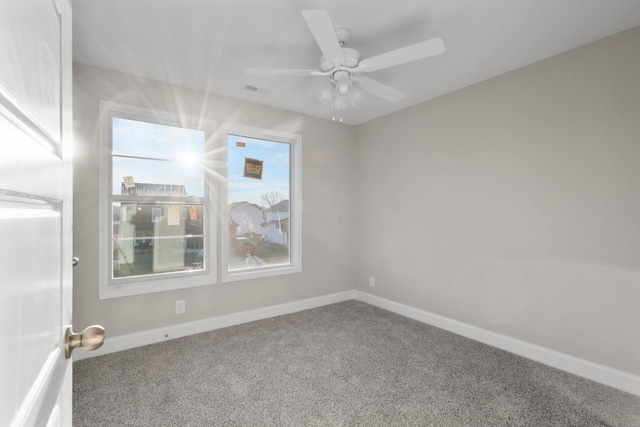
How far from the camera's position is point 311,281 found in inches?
156

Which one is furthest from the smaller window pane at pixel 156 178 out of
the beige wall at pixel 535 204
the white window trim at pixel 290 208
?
the beige wall at pixel 535 204

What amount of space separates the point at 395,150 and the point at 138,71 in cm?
285

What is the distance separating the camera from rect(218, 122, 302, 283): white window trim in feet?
10.9

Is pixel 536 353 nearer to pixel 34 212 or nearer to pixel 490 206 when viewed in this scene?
pixel 490 206

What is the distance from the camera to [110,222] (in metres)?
2.75

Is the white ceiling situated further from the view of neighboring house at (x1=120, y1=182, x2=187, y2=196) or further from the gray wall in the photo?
the view of neighboring house at (x1=120, y1=182, x2=187, y2=196)

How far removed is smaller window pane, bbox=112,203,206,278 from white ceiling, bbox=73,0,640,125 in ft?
4.17

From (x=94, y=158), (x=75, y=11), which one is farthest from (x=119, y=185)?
(x=75, y=11)

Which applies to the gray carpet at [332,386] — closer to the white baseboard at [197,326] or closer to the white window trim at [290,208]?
the white baseboard at [197,326]

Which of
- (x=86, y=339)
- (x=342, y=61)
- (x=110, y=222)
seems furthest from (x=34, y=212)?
(x=110, y=222)

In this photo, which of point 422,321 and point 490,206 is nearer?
point 490,206

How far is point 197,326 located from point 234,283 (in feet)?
1.82

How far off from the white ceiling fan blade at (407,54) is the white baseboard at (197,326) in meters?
2.76

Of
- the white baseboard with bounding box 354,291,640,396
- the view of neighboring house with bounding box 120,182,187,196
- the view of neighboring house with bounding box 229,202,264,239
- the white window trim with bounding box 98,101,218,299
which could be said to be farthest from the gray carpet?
the view of neighboring house with bounding box 120,182,187,196
